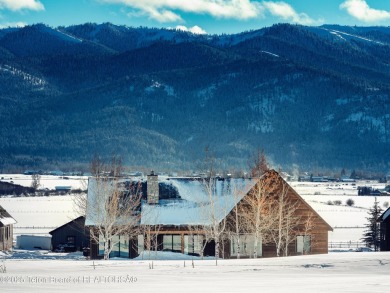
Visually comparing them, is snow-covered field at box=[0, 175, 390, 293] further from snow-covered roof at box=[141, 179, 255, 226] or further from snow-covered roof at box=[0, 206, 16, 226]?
snow-covered roof at box=[0, 206, 16, 226]

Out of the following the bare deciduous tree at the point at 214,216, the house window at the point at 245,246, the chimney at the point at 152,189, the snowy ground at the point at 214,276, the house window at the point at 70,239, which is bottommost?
the snowy ground at the point at 214,276

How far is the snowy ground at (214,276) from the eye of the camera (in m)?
25.4

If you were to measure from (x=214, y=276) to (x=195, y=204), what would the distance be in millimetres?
23727

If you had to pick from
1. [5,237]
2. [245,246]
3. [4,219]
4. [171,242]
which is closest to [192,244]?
[171,242]

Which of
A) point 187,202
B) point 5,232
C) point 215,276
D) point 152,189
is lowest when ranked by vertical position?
point 215,276

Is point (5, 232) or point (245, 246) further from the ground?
point (5, 232)

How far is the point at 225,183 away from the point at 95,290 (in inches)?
1168

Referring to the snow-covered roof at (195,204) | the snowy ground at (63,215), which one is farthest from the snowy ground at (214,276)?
the snowy ground at (63,215)

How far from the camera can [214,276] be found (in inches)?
1167

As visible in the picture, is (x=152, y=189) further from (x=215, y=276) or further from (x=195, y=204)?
(x=215, y=276)

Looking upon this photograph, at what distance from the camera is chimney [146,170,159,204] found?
54000 mm

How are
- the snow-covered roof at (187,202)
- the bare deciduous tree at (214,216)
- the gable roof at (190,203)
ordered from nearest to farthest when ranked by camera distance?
the bare deciduous tree at (214,216)
the snow-covered roof at (187,202)
the gable roof at (190,203)

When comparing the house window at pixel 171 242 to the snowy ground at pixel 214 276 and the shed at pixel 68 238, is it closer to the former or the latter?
the snowy ground at pixel 214 276

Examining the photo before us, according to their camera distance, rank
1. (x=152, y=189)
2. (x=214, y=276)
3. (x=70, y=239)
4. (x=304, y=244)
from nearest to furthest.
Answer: (x=214, y=276) < (x=152, y=189) < (x=304, y=244) < (x=70, y=239)
